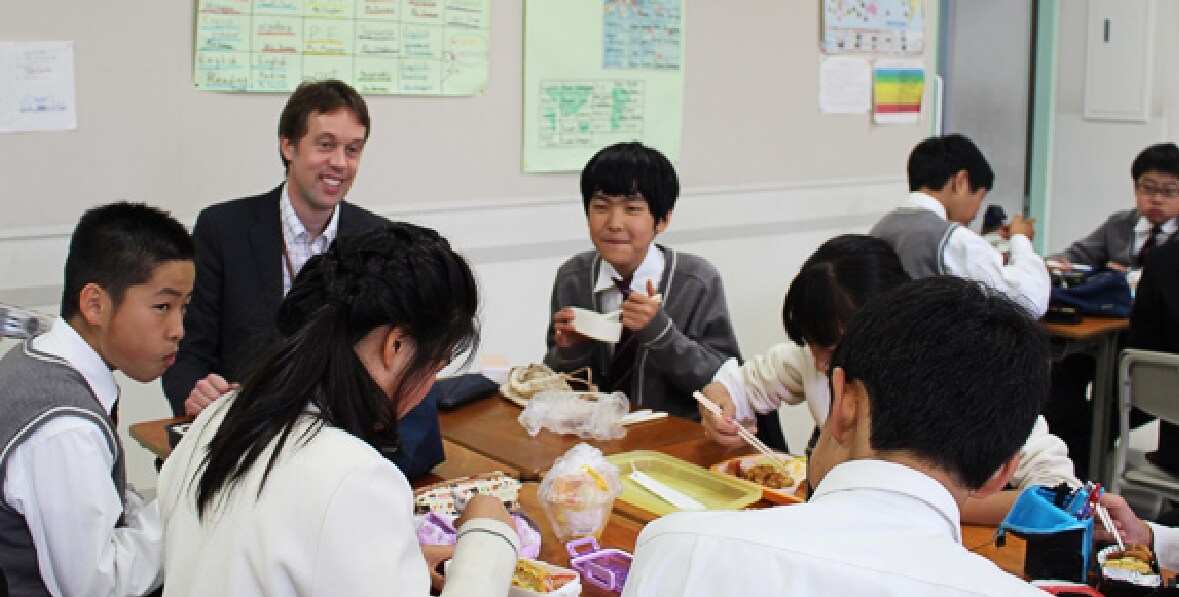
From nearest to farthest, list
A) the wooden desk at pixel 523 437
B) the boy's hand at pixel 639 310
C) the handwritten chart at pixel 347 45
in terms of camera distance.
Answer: the wooden desk at pixel 523 437 < the boy's hand at pixel 639 310 < the handwritten chart at pixel 347 45

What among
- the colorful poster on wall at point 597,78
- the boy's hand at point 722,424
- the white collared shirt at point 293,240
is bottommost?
the boy's hand at point 722,424

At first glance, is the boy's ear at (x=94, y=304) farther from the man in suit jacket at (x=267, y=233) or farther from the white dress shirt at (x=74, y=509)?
the man in suit jacket at (x=267, y=233)

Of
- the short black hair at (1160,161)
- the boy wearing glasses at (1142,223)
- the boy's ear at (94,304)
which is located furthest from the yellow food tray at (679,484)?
the short black hair at (1160,161)

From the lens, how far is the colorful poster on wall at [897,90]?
5344mm

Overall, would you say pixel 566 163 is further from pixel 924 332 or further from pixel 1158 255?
pixel 924 332

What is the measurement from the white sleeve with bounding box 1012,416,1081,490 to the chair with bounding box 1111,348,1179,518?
1.22 meters

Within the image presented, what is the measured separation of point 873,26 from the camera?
17.3 feet

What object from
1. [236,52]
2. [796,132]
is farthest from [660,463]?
[796,132]

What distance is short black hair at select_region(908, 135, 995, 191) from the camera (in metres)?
4.04

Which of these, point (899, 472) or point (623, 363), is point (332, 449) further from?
point (623, 363)

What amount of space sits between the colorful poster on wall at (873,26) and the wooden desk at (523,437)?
291 cm

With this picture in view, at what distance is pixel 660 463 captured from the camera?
233cm

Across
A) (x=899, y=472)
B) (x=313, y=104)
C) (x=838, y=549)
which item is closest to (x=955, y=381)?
(x=899, y=472)

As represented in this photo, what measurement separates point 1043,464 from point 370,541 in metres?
1.30
